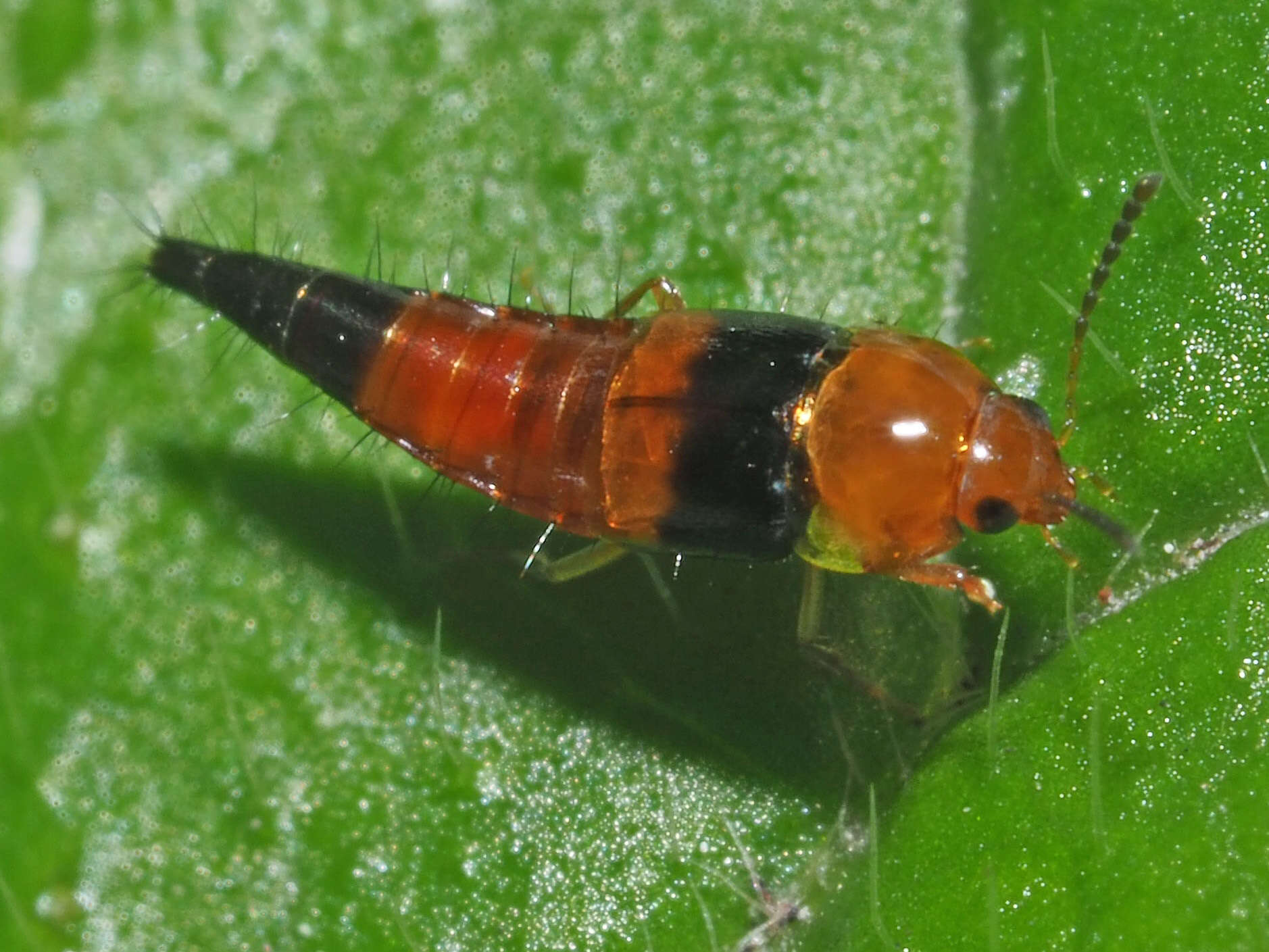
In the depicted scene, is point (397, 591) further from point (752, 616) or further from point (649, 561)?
point (752, 616)

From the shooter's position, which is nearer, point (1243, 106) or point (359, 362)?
point (1243, 106)

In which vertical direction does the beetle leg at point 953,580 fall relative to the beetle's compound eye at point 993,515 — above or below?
below

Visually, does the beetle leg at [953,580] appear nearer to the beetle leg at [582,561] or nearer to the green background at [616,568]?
→ the green background at [616,568]

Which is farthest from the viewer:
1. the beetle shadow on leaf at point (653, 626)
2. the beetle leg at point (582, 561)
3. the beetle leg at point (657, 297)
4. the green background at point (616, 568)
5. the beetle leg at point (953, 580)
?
the beetle leg at point (657, 297)

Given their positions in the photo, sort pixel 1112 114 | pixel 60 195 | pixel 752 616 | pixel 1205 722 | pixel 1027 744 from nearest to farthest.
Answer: pixel 1205 722, pixel 1027 744, pixel 1112 114, pixel 752 616, pixel 60 195

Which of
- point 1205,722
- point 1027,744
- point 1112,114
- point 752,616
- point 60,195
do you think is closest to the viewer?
point 1205,722

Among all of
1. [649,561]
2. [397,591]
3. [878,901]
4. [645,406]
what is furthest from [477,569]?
[878,901]

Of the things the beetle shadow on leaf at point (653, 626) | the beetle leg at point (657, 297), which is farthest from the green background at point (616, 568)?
the beetle leg at point (657, 297)

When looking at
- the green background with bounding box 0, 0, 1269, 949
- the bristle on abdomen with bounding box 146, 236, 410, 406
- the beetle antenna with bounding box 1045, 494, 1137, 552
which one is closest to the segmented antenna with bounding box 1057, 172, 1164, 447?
the green background with bounding box 0, 0, 1269, 949
